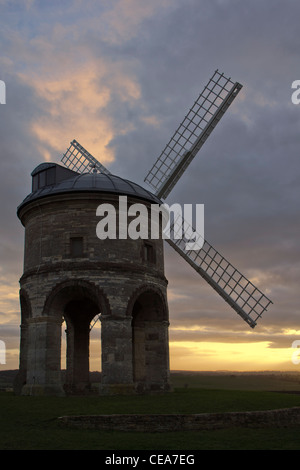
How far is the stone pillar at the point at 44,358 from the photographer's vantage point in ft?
74.1

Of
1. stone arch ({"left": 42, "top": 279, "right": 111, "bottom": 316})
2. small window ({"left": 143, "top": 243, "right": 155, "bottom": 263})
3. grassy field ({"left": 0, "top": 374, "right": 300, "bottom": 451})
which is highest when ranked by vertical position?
small window ({"left": 143, "top": 243, "right": 155, "bottom": 263})

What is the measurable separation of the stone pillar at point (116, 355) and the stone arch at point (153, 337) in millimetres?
2367

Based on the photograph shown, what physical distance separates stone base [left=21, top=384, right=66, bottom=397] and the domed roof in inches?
367

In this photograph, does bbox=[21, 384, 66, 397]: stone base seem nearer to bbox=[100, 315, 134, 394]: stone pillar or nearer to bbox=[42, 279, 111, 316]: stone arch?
bbox=[100, 315, 134, 394]: stone pillar

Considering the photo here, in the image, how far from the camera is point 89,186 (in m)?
24.8

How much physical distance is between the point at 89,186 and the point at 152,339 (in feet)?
29.0

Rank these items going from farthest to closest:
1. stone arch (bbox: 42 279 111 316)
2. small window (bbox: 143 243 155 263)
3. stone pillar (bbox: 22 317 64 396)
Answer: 1. small window (bbox: 143 243 155 263)
2. stone arch (bbox: 42 279 111 316)
3. stone pillar (bbox: 22 317 64 396)

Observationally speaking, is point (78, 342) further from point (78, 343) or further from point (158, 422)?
point (158, 422)

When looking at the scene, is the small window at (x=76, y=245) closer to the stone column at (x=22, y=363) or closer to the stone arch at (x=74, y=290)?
the stone arch at (x=74, y=290)

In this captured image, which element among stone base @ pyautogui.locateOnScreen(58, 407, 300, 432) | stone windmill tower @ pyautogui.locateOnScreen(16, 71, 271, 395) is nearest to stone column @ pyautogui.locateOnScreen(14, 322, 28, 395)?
stone windmill tower @ pyautogui.locateOnScreen(16, 71, 271, 395)

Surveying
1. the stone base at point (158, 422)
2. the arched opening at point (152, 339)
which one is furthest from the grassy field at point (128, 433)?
the arched opening at point (152, 339)

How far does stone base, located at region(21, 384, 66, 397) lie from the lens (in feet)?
73.3
